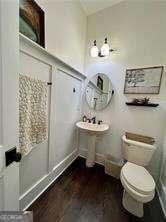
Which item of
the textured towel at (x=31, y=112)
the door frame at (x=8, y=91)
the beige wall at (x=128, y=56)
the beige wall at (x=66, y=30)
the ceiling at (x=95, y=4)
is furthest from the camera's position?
the ceiling at (x=95, y=4)

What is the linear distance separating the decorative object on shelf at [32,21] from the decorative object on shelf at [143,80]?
138 centimetres

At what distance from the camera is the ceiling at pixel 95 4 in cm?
202

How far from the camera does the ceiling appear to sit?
2.02 meters

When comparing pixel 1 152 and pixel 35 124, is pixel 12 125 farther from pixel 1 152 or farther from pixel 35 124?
pixel 35 124

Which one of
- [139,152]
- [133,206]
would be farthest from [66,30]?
[133,206]

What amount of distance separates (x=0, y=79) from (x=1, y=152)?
298mm

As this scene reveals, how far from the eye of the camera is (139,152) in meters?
1.70

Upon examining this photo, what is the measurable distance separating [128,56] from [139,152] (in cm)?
147

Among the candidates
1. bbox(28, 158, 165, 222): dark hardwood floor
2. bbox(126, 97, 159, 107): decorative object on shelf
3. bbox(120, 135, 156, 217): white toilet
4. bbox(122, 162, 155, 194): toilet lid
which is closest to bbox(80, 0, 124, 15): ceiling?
bbox(126, 97, 159, 107): decorative object on shelf

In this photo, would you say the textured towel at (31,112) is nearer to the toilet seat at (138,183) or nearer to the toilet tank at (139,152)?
the toilet seat at (138,183)

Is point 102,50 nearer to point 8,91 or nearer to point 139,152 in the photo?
point 139,152

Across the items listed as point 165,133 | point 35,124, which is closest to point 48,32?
point 35,124

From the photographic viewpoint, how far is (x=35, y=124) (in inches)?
51.1

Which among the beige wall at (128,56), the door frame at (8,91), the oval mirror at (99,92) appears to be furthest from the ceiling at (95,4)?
the door frame at (8,91)
